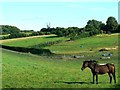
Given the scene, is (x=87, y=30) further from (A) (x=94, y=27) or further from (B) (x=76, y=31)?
(A) (x=94, y=27)

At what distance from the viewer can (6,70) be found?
89.9ft

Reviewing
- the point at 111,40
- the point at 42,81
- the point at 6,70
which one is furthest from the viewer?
the point at 111,40

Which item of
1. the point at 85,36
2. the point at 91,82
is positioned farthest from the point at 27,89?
the point at 85,36

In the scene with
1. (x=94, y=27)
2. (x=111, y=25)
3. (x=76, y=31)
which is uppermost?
(x=111, y=25)

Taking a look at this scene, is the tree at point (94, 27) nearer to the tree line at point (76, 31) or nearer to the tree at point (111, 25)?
the tree line at point (76, 31)

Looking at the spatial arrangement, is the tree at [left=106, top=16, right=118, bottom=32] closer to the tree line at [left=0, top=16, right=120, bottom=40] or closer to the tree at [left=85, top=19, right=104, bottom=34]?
the tree line at [left=0, top=16, right=120, bottom=40]

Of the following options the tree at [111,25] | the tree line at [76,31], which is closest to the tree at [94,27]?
the tree line at [76,31]

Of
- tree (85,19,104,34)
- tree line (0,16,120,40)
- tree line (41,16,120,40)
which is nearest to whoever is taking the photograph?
tree line (41,16,120,40)

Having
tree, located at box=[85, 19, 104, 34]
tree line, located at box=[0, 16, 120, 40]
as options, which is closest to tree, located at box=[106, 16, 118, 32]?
tree line, located at box=[0, 16, 120, 40]

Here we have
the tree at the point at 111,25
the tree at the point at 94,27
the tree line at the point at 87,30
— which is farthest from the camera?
the tree at the point at 111,25

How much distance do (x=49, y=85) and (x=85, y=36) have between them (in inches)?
3398

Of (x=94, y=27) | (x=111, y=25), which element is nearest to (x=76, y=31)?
(x=94, y=27)

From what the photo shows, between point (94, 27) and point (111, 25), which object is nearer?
point (111, 25)

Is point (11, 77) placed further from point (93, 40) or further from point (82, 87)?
point (93, 40)
